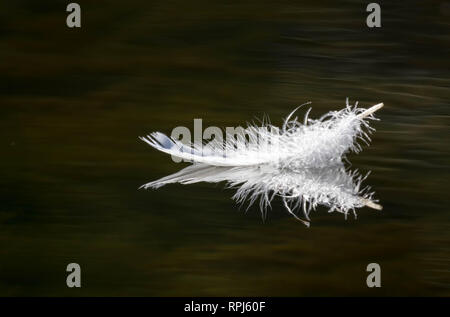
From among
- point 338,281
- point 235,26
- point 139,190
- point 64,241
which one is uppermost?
point 235,26

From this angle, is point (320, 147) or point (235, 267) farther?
point (235, 267)

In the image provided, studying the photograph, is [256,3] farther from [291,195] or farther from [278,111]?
[291,195]

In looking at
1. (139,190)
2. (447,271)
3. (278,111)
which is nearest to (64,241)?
(139,190)

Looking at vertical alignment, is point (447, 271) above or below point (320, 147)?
below
